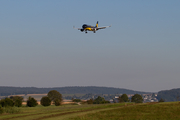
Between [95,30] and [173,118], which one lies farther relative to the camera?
[95,30]

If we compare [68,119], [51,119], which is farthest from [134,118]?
[51,119]

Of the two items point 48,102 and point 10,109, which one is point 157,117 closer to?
point 10,109

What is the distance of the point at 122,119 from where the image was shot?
53344 millimetres

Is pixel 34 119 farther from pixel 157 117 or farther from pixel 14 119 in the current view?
pixel 157 117

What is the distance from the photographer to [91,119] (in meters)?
53.2

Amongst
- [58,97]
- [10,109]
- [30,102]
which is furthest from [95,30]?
[58,97]

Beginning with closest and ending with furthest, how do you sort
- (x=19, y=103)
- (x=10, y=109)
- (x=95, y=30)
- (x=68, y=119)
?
(x=68, y=119) < (x=10, y=109) < (x=95, y=30) < (x=19, y=103)

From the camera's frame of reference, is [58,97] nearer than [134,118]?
No

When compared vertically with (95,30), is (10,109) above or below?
below

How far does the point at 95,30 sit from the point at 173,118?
148 ft

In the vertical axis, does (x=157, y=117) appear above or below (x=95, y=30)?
below

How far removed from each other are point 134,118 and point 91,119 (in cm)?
863

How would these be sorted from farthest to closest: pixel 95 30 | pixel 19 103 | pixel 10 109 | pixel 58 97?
pixel 58 97 → pixel 19 103 → pixel 95 30 → pixel 10 109

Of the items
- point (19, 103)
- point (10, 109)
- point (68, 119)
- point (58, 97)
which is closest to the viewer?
point (68, 119)
